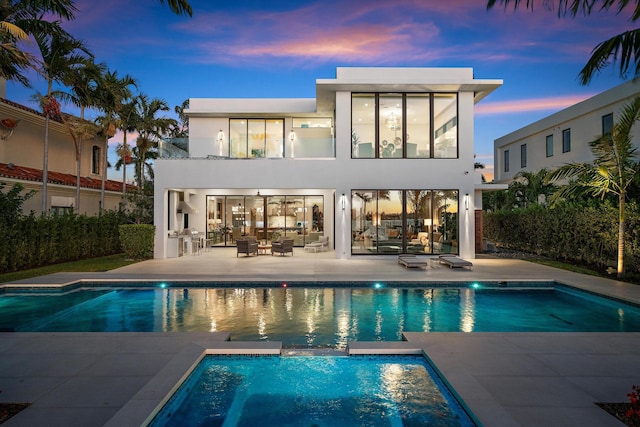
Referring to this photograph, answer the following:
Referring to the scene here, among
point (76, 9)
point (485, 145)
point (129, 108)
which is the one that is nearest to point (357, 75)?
point (76, 9)

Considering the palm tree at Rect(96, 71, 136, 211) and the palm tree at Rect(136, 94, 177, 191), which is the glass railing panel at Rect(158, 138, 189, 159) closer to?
the palm tree at Rect(96, 71, 136, 211)

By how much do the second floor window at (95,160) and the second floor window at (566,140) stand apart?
30223 millimetres

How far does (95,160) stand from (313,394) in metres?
26.2

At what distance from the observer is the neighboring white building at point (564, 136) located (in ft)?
68.5

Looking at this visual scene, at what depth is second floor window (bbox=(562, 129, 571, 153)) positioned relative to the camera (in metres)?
24.8

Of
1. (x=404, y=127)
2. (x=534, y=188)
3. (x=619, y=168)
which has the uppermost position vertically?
(x=404, y=127)

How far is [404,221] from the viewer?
16.0m

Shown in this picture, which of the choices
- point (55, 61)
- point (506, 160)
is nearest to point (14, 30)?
point (55, 61)

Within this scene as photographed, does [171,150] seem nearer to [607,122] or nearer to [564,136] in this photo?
[607,122]

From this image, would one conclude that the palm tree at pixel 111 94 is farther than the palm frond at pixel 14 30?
Yes

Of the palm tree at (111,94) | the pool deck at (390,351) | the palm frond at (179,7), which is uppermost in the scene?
the palm tree at (111,94)

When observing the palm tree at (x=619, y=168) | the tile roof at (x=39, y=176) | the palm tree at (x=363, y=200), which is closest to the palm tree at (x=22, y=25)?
the tile roof at (x=39, y=176)

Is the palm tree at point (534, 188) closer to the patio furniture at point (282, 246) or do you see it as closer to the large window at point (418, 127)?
the large window at point (418, 127)

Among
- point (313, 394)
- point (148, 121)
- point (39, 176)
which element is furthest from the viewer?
point (148, 121)
